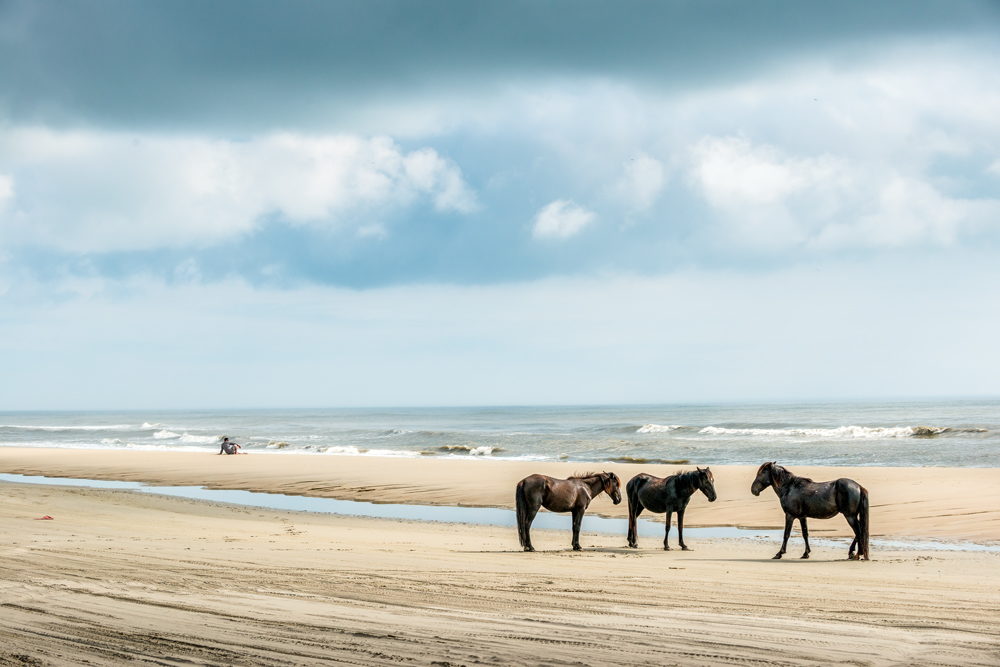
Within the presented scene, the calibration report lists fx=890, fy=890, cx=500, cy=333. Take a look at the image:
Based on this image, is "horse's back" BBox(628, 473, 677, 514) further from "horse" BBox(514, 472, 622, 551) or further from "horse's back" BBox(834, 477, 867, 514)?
"horse's back" BBox(834, 477, 867, 514)

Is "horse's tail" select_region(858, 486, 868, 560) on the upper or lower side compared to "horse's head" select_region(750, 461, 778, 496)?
lower

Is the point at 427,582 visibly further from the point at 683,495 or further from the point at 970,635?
the point at 683,495

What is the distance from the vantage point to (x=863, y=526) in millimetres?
12781

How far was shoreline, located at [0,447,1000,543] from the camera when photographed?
59.0ft

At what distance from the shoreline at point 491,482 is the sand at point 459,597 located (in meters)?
0.42

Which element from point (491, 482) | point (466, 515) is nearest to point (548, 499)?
point (466, 515)

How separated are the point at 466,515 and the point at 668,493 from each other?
7.25 metres

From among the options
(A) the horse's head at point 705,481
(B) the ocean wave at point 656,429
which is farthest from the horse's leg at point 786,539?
(B) the ocean wave at point 656,429

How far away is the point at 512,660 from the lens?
20.6 feet

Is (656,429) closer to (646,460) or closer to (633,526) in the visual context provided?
(646,460)

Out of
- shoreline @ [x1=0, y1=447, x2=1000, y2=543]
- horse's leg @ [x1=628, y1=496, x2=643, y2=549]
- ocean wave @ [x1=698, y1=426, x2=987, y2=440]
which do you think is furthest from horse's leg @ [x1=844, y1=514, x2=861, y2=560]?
ocean wave @ [x1=698, y1=426, x2=987, y2=440]

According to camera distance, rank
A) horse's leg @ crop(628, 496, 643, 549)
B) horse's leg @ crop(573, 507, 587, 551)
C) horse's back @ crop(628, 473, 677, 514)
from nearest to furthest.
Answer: horse's leg @ crop(573, 507, 587, 551) < horse's leg @ crop(628, 496, 643, 549) < horse's back @ crop(628, 473, 677, 514)

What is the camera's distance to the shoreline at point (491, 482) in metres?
18.0

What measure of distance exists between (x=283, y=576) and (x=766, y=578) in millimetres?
5657
